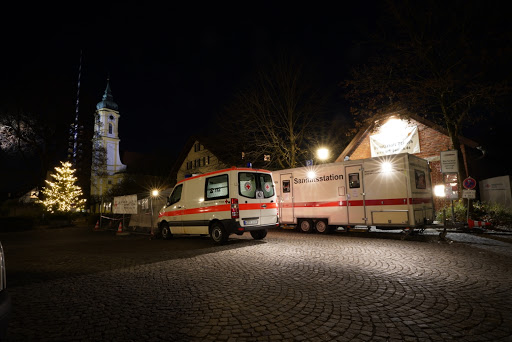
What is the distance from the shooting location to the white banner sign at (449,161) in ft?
32.0

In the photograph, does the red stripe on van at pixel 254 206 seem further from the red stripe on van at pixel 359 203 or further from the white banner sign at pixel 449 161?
the white banner sign at pixel 449 161

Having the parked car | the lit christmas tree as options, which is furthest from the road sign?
the lit christmas tree

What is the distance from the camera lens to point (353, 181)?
32.9ft

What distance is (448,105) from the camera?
12.4m

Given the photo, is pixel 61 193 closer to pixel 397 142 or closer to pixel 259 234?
pixel 259 234

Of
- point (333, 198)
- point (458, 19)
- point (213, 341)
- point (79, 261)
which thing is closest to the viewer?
point (213, 341)

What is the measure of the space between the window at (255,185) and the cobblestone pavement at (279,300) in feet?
8.65

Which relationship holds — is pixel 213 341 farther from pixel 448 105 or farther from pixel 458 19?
pixel 458 19

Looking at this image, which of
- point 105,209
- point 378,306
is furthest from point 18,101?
point 378,306

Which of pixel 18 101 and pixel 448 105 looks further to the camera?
pixel 18 101

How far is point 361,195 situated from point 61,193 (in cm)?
2875

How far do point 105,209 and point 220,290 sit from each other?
58.0 ft

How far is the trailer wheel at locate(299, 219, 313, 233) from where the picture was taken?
37.0 feet

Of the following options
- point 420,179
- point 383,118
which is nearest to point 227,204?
point 420,179
